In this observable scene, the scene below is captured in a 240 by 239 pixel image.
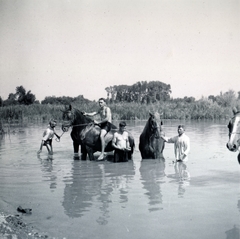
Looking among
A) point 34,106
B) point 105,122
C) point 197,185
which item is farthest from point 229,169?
point 34,106

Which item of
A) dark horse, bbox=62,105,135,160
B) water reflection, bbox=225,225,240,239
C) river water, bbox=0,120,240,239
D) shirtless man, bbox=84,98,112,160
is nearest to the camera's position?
water reflection, bbox=225,225,240,239

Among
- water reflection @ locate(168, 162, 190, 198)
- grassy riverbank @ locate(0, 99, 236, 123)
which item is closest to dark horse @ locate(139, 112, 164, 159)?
water reflection @ locate(168, 162, 190, 198)

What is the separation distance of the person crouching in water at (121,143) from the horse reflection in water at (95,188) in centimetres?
→ 37

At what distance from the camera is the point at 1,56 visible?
8.12 metres

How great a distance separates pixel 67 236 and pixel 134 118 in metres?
30.1

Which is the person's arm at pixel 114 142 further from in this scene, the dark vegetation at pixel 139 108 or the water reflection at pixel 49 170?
the dark vegetation at pixel 139 108

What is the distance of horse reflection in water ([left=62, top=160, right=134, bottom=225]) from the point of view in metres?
5.70

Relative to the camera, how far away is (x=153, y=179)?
817cm

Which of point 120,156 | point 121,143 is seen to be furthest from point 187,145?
point 120,156

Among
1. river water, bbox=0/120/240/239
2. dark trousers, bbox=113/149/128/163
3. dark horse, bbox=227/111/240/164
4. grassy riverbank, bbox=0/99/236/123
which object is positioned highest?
grassy riverbank, bbox=0/99/236/123

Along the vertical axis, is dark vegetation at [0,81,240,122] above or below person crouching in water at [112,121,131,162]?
above

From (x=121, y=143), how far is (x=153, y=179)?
260 cm

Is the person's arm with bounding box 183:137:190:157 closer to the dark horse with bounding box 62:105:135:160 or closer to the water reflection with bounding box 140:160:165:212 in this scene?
the water reflection with bounding box 140:160:165:212

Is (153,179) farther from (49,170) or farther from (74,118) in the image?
(74,118)
